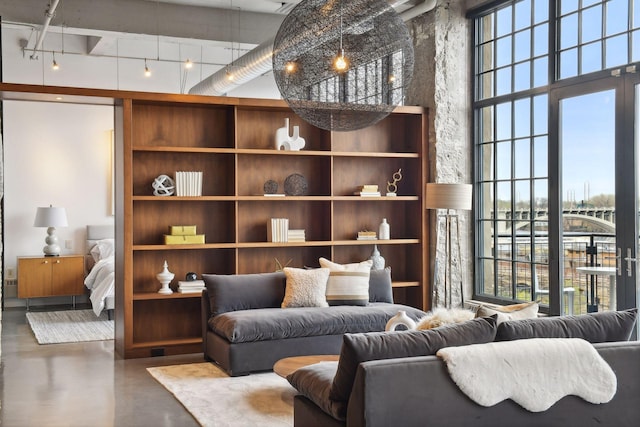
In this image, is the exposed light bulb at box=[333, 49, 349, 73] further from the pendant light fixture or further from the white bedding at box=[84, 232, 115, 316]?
the white bedding at box=[84, 232, 115, 316]

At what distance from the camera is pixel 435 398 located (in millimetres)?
3383

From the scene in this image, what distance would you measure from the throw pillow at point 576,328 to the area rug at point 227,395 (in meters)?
1.62

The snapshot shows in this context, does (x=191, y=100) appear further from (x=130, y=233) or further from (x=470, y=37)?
(x=470, y=37)

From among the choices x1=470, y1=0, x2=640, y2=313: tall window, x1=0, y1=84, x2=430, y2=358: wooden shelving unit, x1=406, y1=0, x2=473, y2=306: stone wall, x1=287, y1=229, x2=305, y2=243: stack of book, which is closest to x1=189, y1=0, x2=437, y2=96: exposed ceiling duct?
x1=406, y1=0, x2=473, y2=306: stone wall

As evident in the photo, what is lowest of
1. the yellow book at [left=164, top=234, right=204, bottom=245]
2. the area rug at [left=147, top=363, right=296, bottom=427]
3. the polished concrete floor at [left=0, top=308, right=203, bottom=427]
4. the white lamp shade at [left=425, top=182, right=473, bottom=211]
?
the polished concrete floor at [left=0, top=308, right=203, bottom=427]

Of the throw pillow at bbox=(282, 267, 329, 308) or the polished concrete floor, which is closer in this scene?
the polished concrete floor

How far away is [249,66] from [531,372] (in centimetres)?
586

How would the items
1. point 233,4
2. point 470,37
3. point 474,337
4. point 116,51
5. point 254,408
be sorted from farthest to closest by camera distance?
point 116,51, point 233,4, point 470,37, point 254,408, point 474,337

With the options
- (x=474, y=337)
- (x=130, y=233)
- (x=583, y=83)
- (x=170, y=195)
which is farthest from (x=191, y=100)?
(x=474, y=337)

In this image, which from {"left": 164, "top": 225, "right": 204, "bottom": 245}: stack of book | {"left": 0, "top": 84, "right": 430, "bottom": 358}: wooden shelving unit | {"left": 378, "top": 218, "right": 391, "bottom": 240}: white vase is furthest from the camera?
{"left": 378, "top": 218, "right": 391, "bottom": 240}: white vase

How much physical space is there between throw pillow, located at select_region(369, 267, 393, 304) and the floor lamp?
778mm

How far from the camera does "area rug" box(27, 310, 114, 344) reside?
25.6 feet

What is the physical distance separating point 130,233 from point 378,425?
4.12 metres

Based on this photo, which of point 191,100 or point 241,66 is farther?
point 241,66
